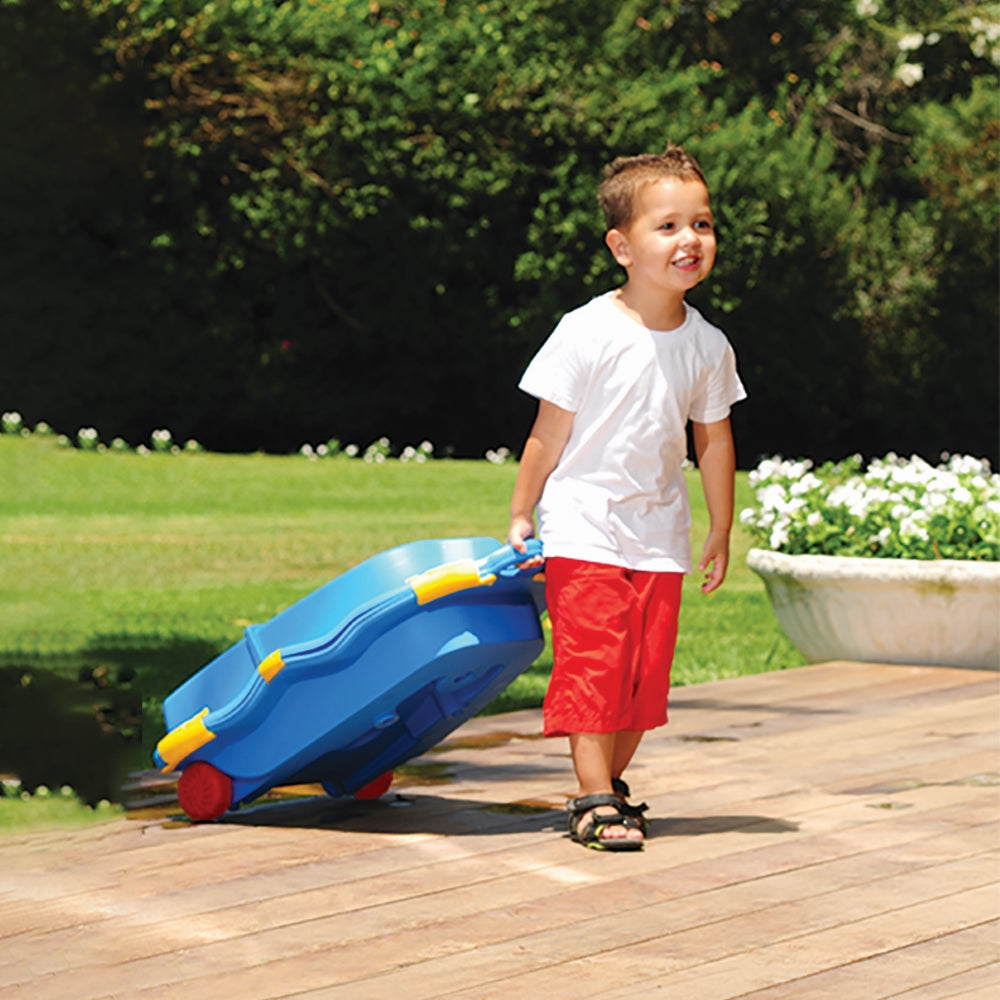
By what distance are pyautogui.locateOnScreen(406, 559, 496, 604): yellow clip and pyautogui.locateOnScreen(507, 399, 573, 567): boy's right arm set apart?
0.41ft

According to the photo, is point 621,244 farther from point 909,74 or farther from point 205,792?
point 909,74

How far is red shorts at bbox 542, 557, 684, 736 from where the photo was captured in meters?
4.08

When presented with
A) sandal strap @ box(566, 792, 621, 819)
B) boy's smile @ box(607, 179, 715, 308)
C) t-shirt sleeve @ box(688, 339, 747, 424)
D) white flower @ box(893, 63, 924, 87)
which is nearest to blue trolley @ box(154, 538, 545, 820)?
sandal strap @ box(566, 792, 621, 819)

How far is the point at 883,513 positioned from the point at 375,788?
294 cm

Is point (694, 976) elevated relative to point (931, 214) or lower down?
lower down

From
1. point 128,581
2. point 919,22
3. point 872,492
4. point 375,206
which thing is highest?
point 919,22

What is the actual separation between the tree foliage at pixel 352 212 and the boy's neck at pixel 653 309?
11597 mm

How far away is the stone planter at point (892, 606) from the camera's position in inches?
250

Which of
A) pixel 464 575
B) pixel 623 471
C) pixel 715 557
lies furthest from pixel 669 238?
pixel 464 575

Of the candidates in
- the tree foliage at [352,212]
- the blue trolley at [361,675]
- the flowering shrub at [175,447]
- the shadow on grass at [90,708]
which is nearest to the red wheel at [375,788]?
the blue trolley at [361,675]

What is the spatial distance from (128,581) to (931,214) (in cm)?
1219

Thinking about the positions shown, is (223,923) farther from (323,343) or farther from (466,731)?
(323,343)

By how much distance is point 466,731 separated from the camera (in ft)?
18.1

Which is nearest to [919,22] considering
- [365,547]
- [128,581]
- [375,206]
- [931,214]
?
[931,214]
